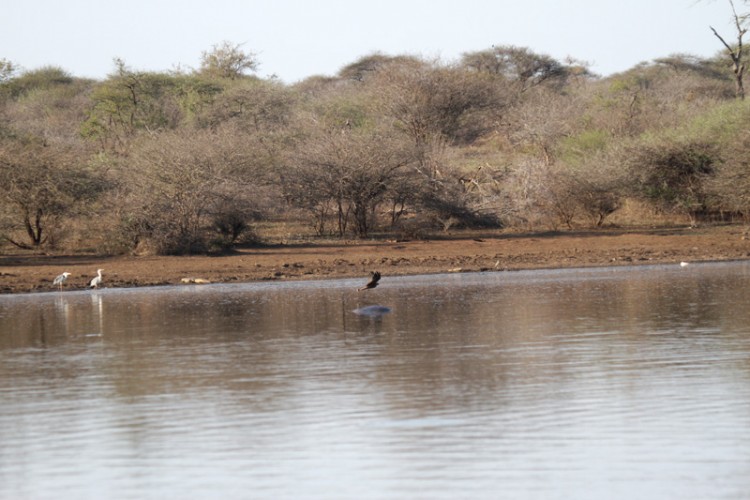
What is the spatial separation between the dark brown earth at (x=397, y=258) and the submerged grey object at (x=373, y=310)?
277 inches

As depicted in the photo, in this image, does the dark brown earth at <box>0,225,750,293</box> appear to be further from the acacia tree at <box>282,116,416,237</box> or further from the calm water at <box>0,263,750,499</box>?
the calm water at <box>0,263,750,499</box>

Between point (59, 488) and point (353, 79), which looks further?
point (353, 79)

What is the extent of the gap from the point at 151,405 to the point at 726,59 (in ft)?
206

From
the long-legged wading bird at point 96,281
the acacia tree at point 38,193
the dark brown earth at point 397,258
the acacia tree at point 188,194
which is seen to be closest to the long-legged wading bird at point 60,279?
the dark brown earth at point 397,258

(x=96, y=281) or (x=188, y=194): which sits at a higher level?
(x=188, y=194)

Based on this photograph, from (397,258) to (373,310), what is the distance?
947 cm

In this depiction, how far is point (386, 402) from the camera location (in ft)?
31.2

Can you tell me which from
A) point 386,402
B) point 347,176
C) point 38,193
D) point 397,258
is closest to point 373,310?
point 386,402

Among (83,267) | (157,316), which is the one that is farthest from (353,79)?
(157,316)

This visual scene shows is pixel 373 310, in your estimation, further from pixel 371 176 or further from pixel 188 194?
pixel 371 176

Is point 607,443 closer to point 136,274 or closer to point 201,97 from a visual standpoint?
point 136,274

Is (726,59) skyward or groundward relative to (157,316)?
skyward

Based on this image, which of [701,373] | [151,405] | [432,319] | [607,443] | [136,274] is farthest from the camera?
[136,274]

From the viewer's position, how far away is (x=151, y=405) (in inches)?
385
